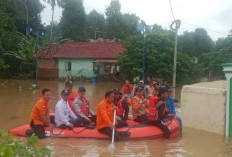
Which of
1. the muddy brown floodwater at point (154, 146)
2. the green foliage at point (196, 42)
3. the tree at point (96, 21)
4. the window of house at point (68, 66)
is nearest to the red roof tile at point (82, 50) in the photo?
the window of house at point (68, 66)

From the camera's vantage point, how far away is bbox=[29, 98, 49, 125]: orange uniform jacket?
24.2ft

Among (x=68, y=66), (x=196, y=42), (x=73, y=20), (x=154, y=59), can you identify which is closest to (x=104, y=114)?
(x=154, y=59)

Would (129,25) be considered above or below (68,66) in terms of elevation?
above

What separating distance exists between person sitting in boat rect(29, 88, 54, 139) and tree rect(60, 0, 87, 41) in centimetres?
3260

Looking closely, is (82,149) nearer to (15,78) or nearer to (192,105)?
(192,105)

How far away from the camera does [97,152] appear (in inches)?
273

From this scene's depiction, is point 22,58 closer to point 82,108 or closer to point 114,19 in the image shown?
point 114,19

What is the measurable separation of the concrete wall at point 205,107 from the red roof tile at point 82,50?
20.4 meters

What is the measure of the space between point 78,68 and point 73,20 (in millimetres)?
10961

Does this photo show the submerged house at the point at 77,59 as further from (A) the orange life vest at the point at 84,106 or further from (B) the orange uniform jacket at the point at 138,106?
(A) the orange life vest at the point at 84,106

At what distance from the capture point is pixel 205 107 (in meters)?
8.87

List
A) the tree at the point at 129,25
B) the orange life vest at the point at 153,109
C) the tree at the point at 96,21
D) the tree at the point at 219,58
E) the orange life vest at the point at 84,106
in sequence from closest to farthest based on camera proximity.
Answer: the orange life vest at the point at 153,109, the orange life vest at the point at 84,106, the tree at the point at 219,58, the tree at the point at 129,25, the tree at the point at 96,21

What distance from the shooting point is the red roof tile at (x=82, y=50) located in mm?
30062

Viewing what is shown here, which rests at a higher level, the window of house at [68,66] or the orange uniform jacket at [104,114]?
the window of house at [68,66]
